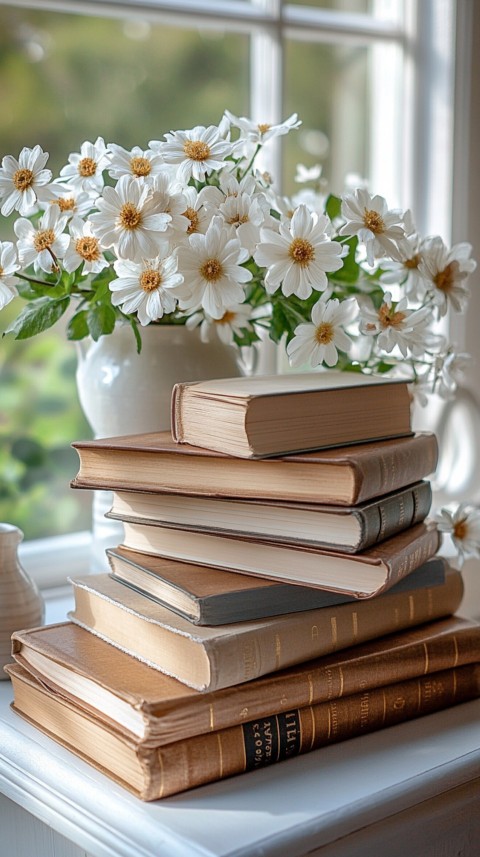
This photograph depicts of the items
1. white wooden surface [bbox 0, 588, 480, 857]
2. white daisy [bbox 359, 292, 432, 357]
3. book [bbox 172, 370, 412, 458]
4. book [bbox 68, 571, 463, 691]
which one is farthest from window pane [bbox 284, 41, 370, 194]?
white wooden surface [bbox 0, 588, 480, 857]

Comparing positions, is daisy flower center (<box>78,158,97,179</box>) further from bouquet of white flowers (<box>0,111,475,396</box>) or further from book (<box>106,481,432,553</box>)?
book (<box>106,481,432,553</box>)

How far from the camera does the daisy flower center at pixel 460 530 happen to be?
936 millimetres

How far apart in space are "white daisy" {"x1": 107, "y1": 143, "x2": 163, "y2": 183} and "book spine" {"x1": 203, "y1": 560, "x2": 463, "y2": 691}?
38 cm

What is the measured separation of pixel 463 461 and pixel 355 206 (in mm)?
598

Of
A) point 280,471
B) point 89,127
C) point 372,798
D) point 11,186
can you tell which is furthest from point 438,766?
point 89,127

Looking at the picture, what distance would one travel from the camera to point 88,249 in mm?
837

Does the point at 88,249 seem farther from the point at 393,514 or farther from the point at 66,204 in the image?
the point at 393,514

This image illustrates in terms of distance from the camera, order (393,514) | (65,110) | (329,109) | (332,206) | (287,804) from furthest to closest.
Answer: (329,109), (65,110), (332,206), (393,514), (287,804)

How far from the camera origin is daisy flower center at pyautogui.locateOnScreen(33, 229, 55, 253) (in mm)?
834

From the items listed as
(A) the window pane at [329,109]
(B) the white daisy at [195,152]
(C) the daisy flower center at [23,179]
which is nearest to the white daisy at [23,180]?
(C) the daisy flower center at [23,179]

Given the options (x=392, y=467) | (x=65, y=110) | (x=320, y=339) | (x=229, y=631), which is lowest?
(x=229, y=631)

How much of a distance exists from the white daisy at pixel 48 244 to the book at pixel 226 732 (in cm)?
34

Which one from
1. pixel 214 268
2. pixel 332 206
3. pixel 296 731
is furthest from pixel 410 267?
pixel 296 731

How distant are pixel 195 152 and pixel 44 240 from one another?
147mm
